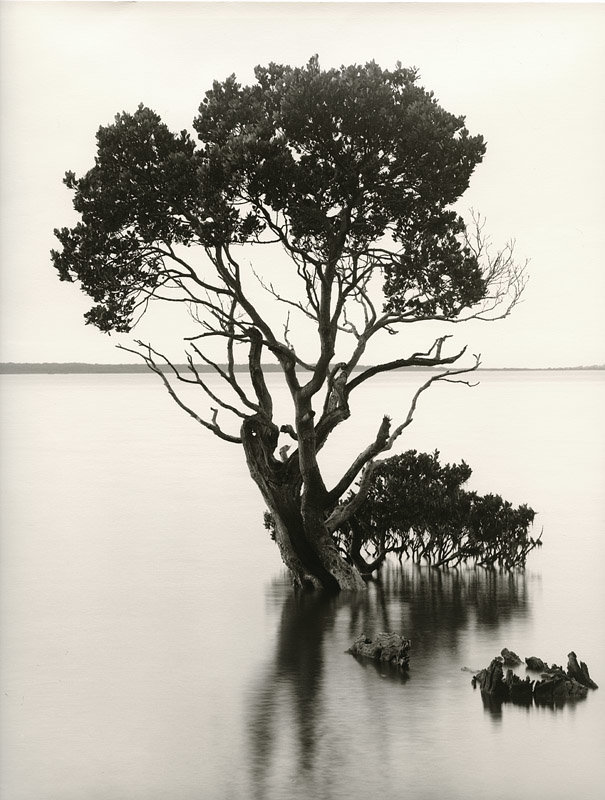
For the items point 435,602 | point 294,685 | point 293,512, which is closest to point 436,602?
point 435,602

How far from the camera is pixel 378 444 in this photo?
25.8m

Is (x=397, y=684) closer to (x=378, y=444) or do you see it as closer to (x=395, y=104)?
(x=378, y=444)

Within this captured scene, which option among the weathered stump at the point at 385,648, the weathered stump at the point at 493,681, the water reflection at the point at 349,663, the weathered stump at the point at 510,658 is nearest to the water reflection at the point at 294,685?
the water reflection at the point at 349,663

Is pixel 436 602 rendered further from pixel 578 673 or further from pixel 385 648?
pixel 578 673

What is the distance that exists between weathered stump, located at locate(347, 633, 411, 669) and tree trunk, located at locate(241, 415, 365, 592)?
13.5 ft

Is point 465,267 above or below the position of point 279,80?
below

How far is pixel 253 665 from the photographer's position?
2177 centimetres

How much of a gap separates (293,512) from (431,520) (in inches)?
180

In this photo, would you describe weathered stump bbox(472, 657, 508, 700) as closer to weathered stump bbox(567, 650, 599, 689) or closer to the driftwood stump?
the driftwood stump

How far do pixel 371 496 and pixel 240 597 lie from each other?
414cm

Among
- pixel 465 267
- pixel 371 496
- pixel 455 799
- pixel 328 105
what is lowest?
pixel 455 799

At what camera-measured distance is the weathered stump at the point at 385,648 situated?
70.2 feet

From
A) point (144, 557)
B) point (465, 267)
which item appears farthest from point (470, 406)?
point (465, 267)

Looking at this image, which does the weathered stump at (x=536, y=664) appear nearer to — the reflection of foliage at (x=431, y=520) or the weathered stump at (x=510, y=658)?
the weathered stump at (x=510, y=658)
